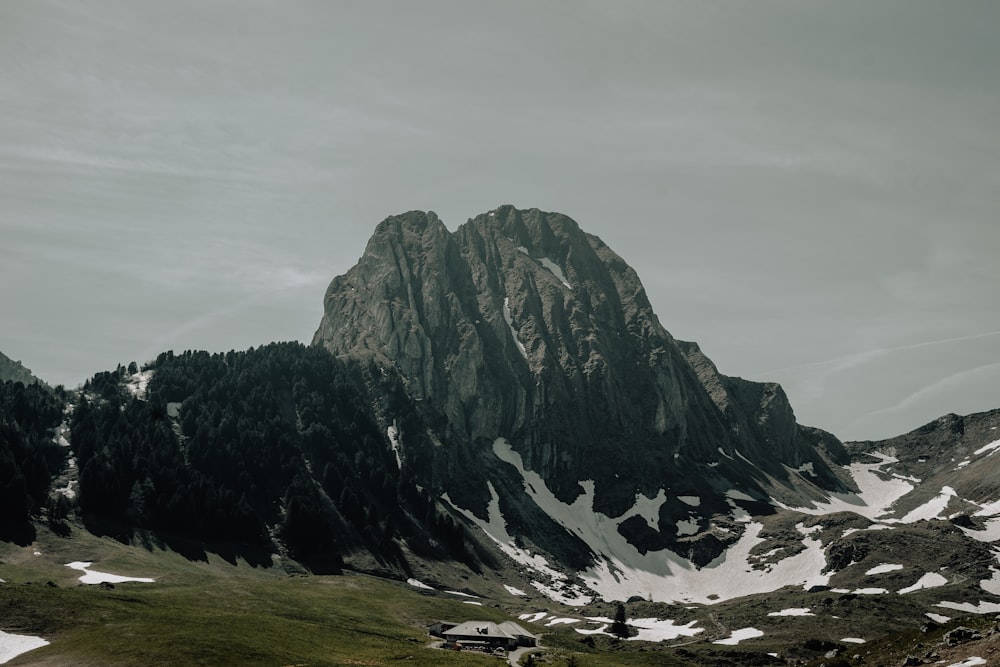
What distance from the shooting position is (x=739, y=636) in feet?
559

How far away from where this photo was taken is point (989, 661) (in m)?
51.4

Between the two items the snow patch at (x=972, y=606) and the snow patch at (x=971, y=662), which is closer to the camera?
the snow patch at (x=971, y=662)

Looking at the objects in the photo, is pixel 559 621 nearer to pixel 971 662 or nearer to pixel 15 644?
pixel 15 644

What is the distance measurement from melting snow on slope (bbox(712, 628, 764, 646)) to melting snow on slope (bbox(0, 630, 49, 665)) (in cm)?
11467

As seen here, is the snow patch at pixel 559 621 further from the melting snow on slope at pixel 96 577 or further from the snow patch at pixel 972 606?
the snow patch at pixel 972 606

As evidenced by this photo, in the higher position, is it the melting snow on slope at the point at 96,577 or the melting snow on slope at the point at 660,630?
the melting snow on slope at the point at 96,577

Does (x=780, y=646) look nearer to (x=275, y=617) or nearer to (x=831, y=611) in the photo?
(x=831, y=611)

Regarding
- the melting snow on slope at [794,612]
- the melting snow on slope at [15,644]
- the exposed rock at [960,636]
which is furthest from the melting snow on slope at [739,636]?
the melting snow on slope at [15,644]

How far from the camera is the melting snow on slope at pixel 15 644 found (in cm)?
9000

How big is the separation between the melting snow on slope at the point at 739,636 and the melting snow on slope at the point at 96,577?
102033 millimetres

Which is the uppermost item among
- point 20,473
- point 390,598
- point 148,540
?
point 20,473

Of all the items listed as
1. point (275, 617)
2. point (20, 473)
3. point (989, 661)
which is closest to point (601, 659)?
point (275, 617)

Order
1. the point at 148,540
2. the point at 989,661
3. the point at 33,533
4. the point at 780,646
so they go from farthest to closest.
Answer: the point at 148,540, the point at 33,533, the point at 780,646, the point at 989,661

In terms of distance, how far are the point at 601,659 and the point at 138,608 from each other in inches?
2345
